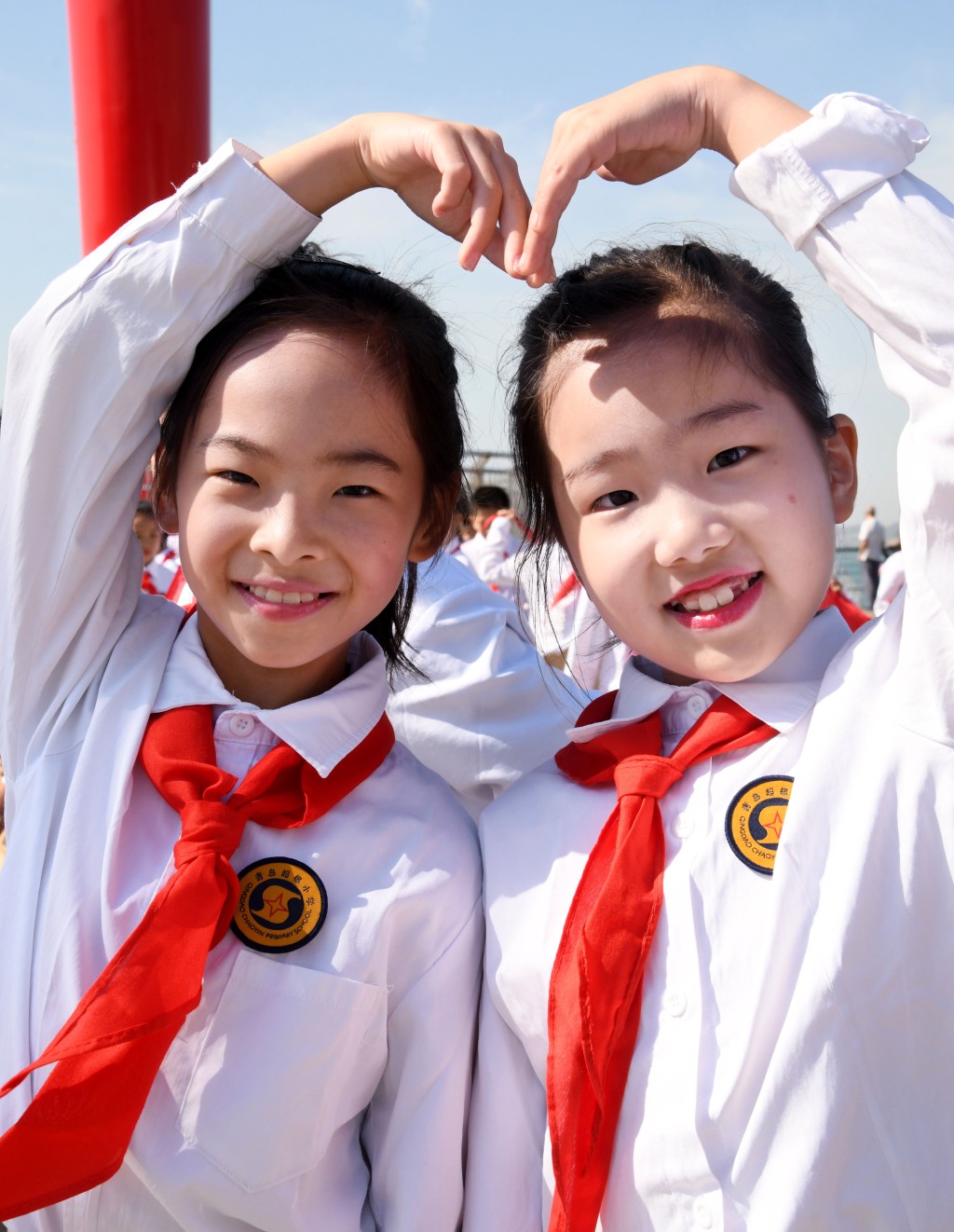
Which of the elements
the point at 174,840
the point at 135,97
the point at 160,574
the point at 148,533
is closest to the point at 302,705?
the point at 174,840

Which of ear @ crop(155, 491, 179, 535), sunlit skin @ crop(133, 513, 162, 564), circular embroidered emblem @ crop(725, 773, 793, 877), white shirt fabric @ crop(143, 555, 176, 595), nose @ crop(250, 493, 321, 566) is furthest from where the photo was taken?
sunlit skin @ crop(133, 513, 162, 564)

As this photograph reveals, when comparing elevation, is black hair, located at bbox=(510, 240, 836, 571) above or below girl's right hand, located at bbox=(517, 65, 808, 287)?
below

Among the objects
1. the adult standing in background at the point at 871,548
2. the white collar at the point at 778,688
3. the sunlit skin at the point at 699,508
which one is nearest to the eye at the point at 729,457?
the sunlit skin at the point at 699,508

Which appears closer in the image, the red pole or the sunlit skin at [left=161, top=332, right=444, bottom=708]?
the sunlit skin at [left=161, top=332, right=444, bottom=708]

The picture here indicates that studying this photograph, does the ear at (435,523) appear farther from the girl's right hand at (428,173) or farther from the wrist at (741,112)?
the wrist at (741,112)

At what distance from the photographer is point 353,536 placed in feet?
5.09

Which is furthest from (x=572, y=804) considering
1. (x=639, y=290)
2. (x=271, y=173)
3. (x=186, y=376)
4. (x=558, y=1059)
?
(x=271, y=173)

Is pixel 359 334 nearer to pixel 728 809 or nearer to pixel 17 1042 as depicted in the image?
pixel 728 809

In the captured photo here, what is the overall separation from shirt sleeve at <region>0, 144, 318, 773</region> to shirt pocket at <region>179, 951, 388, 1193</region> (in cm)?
52

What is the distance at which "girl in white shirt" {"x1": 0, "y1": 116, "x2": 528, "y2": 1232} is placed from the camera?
138cm

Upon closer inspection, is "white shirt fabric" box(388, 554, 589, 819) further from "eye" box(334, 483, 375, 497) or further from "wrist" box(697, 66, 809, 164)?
"wrist" box(697, 66, 809, 164)

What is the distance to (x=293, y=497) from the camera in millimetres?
1514

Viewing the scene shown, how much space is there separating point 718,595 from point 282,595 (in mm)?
616

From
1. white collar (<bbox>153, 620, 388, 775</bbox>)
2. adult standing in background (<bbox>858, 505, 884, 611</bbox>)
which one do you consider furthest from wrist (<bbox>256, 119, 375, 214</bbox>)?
adult standing in background (<bbox>858, 505, 884, 611</bbox>)
